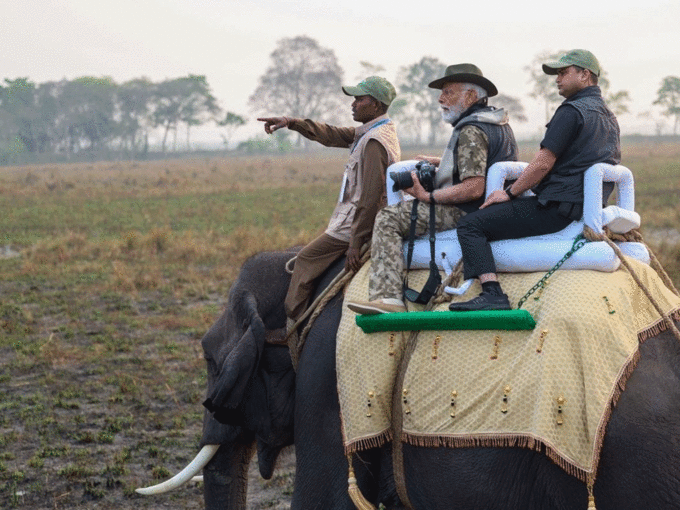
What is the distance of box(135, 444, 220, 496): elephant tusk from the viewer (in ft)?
16.0

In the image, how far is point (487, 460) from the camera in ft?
13.0

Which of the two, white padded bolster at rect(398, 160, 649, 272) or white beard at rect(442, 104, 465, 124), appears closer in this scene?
white padded bolster at rect(398, 160, 649, 272)

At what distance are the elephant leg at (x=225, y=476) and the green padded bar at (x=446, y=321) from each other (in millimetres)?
1188

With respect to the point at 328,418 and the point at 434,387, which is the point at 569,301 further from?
the point at 328,418

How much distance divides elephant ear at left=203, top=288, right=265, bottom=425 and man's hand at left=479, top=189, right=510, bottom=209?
129cm

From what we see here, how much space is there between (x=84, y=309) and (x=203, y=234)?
774 cm

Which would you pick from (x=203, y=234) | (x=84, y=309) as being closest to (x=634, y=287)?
(x=84, y=309)

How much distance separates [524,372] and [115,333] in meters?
8.92

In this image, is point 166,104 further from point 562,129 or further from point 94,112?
point 562,129

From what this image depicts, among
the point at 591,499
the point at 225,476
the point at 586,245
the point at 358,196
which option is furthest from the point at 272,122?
the point at 591,499

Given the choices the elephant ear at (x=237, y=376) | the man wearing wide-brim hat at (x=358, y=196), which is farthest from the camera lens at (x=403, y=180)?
the elephant ear at (x=237, y=376)

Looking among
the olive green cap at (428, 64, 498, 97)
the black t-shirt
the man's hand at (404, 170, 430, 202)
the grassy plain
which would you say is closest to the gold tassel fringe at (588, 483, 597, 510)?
the black t-shirt

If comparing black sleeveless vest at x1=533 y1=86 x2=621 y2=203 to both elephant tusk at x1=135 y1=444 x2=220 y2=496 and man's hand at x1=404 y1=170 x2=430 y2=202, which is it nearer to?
man's hand at x1=404 y1=170 x2=430 y2=202

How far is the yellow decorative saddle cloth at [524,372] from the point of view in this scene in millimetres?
3795
